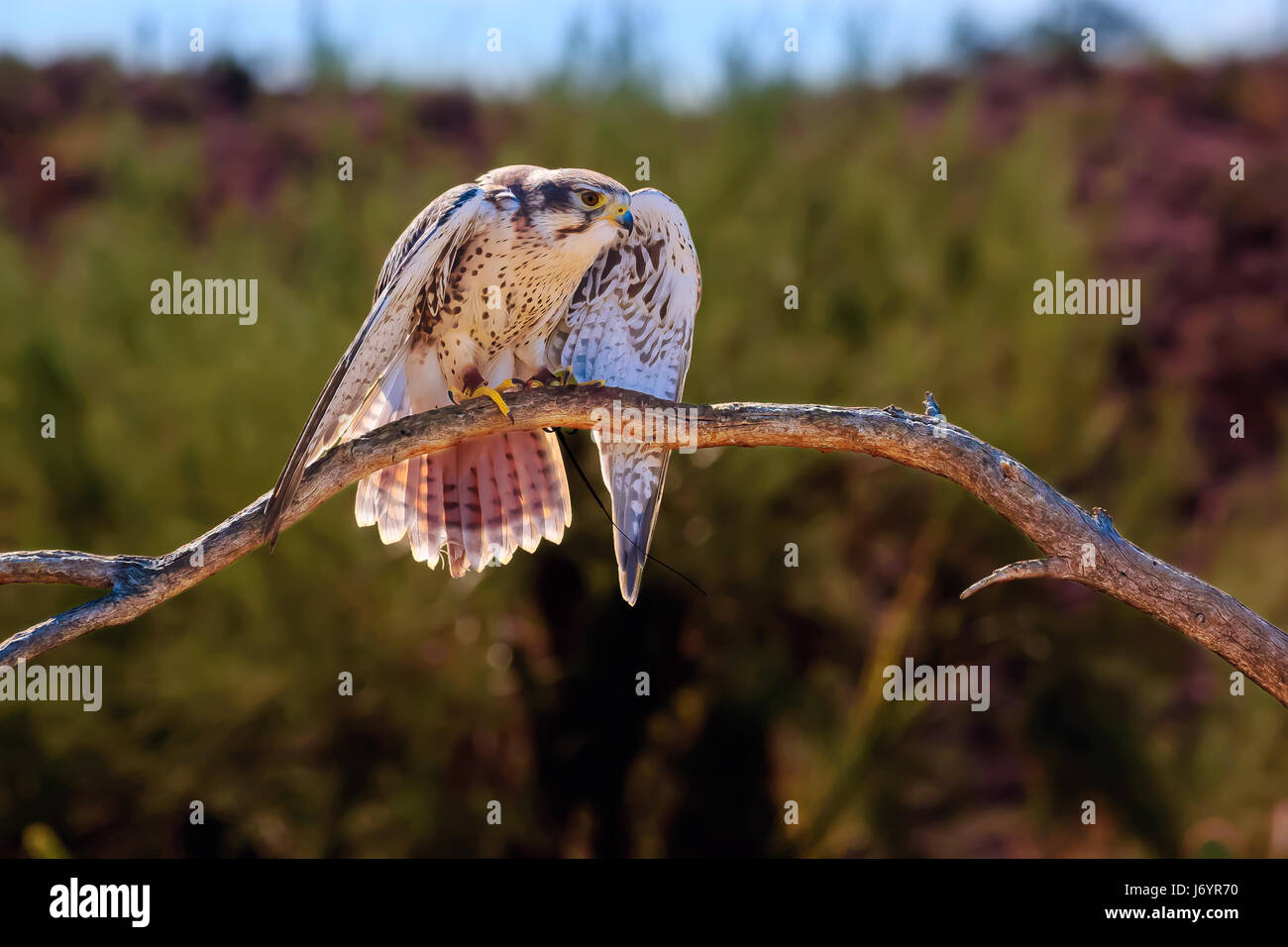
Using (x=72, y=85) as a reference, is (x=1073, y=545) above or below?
below

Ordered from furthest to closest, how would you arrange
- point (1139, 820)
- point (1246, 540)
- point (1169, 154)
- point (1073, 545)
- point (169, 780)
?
point (1169, 154)
point (1246, 540)
point (1139, 820)
point (169, 780)
point (1073, 545)

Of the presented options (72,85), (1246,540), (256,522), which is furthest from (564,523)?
(72,85)

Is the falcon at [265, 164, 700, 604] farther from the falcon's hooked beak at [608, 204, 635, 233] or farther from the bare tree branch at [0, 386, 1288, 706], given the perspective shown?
the bare tree branch at [0, 386, 1288, 706]

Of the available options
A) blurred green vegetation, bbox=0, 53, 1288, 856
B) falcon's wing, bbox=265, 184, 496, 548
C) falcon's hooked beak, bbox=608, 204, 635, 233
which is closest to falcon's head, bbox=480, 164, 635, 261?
falcon's hooked beak, bbox=608, 204, 635, 233

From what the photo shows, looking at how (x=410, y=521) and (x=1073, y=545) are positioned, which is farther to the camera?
(x=410, y=521)

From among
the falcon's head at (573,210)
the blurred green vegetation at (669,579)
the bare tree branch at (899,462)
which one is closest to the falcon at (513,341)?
the falcon's head at (573,210)

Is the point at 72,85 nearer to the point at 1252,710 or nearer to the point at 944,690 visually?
the point at 944,690
